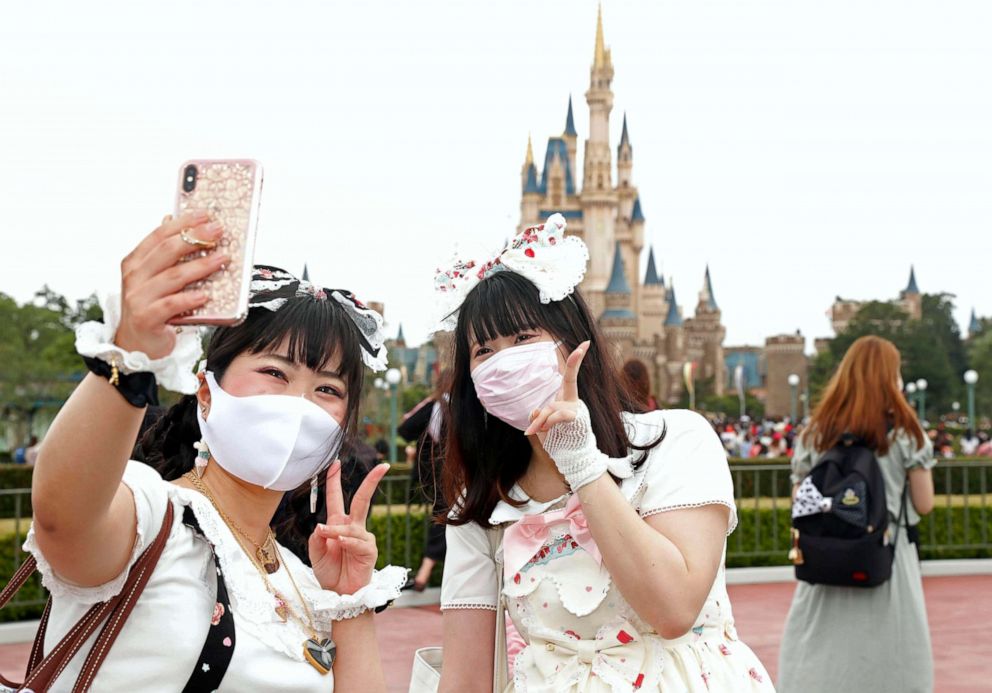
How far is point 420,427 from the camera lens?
7141 mm

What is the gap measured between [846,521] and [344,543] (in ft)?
11.0

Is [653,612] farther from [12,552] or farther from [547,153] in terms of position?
[547,153]

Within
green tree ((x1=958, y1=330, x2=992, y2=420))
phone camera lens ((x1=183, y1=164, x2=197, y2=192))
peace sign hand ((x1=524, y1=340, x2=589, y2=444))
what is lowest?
peace sign hand ((x1=524, y1=340, x2=589, y2=444))

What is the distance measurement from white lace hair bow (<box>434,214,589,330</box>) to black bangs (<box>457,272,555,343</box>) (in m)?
0.02

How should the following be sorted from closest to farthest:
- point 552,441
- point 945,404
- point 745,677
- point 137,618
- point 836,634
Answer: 1. point 137,618
2. point 552,441
3. point 745,677
4. point 836,634
5. point 945,404

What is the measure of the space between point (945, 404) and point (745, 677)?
6273cm

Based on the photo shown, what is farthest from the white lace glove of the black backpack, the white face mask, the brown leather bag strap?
the black backpack

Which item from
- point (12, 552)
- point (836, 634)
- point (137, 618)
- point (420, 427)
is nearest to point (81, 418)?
point (137, 618)

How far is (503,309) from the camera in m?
2.33

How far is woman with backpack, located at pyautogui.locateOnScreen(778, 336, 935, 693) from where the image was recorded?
15.9 feet

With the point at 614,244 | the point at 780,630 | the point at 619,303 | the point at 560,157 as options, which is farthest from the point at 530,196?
the point at 780,630

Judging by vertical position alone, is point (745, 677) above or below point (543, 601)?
below

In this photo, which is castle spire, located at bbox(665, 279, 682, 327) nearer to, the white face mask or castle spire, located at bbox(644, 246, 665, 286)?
castle spire, located at bbox(644, 246, 665, 286)

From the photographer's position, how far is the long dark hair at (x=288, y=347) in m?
1.97
